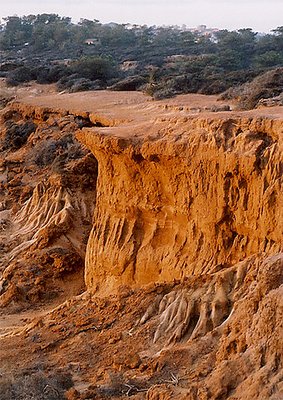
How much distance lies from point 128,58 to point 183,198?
128 feet

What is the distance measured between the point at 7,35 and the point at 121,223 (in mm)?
56827

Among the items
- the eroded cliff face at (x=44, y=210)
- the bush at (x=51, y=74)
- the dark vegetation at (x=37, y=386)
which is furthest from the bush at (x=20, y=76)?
the dark vegetation at (x=37, y=386)

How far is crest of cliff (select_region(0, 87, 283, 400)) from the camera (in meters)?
5.92

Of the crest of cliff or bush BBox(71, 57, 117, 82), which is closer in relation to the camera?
the crest of cliff

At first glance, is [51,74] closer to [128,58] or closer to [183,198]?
[128,58]

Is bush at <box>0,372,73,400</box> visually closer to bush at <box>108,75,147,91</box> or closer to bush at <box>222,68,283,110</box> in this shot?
bush at <box>222,68,283,110</box>

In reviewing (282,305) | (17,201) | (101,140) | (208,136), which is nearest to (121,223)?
(101,140)

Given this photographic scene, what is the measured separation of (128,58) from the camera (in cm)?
4634

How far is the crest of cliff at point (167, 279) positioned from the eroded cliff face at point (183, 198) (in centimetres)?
2

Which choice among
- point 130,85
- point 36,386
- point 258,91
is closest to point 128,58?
point 130,85

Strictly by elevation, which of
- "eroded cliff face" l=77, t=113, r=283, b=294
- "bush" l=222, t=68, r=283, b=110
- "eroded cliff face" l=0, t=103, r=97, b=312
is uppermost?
"bush" l=222, t=68, r=283, b=110

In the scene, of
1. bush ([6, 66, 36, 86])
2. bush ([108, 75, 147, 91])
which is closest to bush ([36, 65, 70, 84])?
bush ([6, 66, 36, 86])

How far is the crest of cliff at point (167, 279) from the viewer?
5.92 metres

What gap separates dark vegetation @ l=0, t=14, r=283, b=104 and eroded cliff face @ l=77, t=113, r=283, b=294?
24.7 ft
